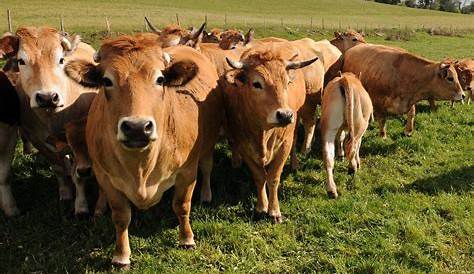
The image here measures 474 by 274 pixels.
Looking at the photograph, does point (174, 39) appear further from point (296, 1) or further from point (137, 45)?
point (296, 1)

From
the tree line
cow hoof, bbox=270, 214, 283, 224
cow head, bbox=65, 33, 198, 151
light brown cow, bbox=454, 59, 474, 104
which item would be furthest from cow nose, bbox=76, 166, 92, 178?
the tree line

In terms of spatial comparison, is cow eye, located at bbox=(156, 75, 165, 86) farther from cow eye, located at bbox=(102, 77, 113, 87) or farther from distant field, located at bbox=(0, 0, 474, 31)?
distant field, located at bbox=(0, 0, 474, 31)

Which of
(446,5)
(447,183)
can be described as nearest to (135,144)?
(447,183)

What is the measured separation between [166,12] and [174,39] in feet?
145

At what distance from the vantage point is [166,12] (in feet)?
169

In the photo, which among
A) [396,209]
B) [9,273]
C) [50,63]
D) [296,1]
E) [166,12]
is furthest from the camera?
[296,1]

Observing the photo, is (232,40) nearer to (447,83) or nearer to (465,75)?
(447,83)

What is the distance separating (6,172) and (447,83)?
8290mm

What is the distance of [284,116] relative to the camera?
5.25 m

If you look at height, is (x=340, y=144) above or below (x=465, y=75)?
below

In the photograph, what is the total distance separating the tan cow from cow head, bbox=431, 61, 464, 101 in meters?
6.93

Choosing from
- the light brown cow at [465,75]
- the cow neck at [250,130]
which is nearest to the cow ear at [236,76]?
the cow neck at [250,130]

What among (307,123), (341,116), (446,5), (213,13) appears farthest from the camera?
(446,5)

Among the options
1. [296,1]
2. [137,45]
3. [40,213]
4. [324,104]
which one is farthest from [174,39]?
[296,1]
